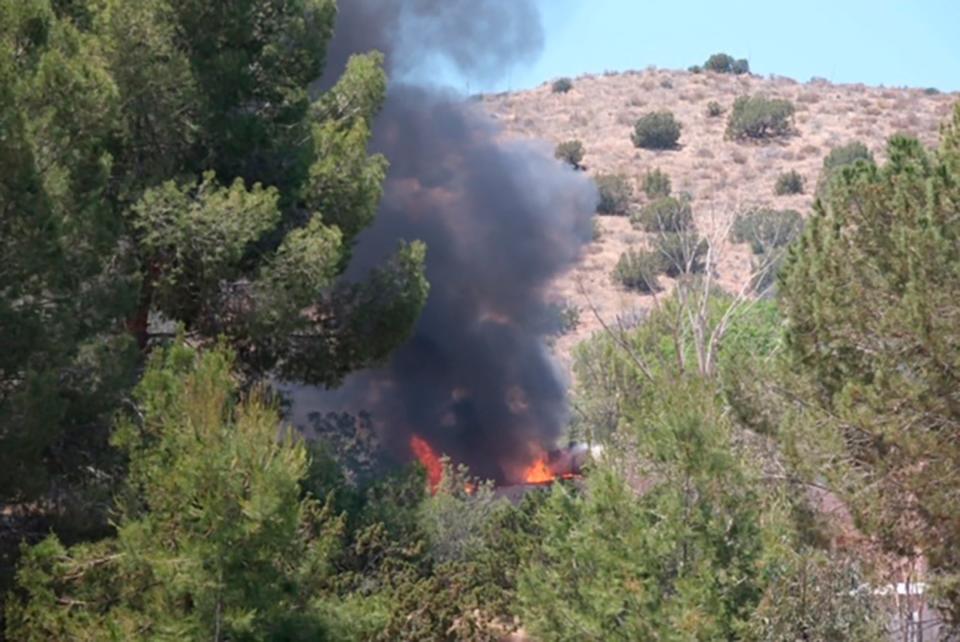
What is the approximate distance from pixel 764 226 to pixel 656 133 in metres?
16.5

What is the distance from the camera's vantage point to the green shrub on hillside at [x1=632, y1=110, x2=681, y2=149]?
68.2 meters

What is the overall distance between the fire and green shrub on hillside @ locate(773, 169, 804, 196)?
32.5 metres

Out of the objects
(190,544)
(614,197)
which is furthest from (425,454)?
(614,197)

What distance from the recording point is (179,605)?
11.9 m

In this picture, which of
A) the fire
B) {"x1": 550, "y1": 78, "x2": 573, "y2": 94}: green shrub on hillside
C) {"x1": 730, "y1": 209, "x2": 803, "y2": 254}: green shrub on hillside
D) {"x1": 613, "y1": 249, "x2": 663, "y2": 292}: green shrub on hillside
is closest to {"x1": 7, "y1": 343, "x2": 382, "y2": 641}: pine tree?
the fire

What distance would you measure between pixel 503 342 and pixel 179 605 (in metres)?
19.0

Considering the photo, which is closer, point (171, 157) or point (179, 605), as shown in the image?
point (179, 605)

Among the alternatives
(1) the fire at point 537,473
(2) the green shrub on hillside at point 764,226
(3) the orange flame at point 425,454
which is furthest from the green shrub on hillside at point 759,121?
(3) the orange flame at point 425,454

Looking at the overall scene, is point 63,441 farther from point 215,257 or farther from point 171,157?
point 171,157

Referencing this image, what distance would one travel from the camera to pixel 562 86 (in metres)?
79.9

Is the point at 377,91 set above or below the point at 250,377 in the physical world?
above

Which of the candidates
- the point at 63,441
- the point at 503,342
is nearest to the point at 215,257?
the point at 63,441

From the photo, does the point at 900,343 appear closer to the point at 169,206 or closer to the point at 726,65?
the point at 169,206

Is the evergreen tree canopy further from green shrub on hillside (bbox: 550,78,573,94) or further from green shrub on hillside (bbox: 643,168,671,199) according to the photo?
green shrub on hillside (bbox: 550,78,573,94)
